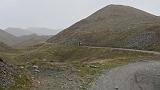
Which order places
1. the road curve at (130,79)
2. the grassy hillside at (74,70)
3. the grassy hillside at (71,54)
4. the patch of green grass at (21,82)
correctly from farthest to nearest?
the grassy hillside at (71,54)
the grassy hillside at (74,70)
the road curve at (130,79)
the patch of green grass at (21,82)

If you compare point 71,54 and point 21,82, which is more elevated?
point 21,82

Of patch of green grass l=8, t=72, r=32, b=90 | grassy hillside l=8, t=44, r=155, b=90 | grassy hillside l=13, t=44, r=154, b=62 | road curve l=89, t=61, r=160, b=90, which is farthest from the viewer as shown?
grassy hillside l=13, t=44, r=154, b=62

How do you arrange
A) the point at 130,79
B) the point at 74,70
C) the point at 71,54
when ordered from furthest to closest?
the point at 71,54, the point at 74,70, the point at 130,79

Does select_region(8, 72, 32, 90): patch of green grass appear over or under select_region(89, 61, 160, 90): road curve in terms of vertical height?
over

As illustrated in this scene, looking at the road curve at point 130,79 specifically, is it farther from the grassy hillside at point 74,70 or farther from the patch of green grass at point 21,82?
the patch of green grass at point 21,82

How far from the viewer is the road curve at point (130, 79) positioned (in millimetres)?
34781

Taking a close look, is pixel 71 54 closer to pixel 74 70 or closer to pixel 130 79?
pixel 74 70

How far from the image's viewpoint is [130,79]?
128 feet

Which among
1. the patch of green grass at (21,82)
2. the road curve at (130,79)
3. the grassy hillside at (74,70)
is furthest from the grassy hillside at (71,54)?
the patch of green grass at (21,82)

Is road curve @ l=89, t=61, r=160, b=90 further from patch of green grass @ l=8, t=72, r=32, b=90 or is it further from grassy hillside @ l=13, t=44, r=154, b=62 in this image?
grassy hillside @ l=13, t=44, r=154, b=62

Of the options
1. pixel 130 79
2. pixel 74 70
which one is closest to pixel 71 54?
pixel 74 70

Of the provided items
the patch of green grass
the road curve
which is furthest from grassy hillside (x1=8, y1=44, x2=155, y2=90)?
the road curve

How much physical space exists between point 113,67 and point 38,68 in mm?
10673

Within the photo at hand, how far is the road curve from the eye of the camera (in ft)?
114
